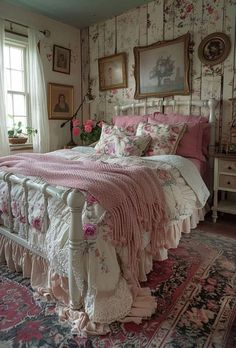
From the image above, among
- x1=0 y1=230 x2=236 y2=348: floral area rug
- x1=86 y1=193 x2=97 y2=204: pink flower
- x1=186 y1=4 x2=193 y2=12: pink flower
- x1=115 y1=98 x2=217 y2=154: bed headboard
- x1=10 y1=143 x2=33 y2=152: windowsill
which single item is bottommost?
x1=0 y1=230 x2=236 y2=348: floral area rug

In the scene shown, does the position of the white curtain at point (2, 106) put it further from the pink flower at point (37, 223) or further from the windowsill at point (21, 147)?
the pink flower at point (37, 223)

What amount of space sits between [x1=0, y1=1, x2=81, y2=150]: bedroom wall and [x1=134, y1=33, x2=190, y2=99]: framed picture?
3.44 ft

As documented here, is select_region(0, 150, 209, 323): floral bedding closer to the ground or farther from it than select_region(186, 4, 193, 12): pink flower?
closer to the ground

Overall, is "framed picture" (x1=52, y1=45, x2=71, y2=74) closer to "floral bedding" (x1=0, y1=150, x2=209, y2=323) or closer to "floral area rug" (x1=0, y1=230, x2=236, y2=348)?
"floral bedding" (x1=0, y1=150, x2=209, y2=323)

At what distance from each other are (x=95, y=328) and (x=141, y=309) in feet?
0.87

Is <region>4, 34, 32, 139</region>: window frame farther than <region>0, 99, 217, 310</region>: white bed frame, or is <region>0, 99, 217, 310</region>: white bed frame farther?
<region>4, 34, 32, 139</region>: window frame

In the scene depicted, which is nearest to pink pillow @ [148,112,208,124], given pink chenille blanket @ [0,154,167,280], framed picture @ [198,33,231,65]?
framed picture @ [198,33,231,65]

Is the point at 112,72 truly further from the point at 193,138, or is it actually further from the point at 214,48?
the point at 193,138

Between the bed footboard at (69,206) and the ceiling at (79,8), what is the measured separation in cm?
251

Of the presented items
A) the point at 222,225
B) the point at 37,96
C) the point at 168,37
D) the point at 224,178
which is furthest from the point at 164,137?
the point at 37,96

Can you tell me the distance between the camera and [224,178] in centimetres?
270

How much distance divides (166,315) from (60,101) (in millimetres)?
3210

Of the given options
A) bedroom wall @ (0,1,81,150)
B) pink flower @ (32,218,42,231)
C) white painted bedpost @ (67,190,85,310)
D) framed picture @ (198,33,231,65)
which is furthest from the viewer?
bedroom wall @ (0,1,81,150)

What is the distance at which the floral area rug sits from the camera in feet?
4.18
